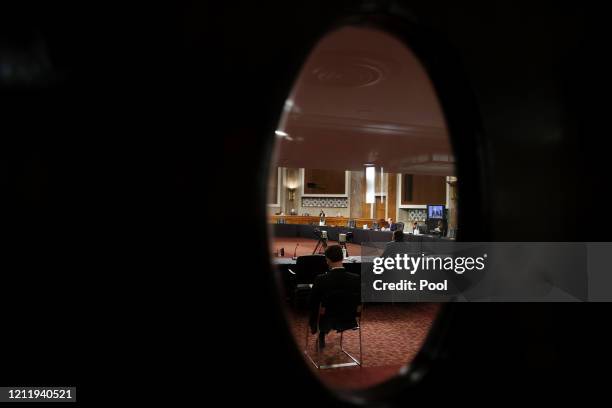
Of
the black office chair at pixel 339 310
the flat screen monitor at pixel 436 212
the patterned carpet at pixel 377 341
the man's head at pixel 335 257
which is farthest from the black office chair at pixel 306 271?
Result: the flat screen monitor at pixel 436 212

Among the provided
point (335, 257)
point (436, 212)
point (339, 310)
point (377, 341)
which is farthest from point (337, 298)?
point (436, 212)

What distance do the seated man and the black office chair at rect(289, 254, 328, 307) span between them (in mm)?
1263

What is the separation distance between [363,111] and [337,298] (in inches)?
77.1

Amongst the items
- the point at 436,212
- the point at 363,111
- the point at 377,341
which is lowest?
the point at 377,341

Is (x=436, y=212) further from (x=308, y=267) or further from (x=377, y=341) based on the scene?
(x=377, y=341)

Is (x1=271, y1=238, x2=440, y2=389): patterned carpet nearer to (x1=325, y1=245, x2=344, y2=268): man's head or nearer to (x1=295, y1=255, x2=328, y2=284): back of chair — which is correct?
(x1=295, y1=255, x2=328, y2=284): back of chair

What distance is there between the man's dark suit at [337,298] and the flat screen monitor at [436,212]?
4836 millimetres

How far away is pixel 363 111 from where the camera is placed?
396 cm

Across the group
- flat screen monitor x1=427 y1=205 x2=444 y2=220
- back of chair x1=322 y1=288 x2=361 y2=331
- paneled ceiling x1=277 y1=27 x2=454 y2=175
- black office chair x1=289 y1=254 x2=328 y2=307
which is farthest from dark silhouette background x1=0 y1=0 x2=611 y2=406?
flat screen monitor x1=427 y1=205 x2=444 y2=220

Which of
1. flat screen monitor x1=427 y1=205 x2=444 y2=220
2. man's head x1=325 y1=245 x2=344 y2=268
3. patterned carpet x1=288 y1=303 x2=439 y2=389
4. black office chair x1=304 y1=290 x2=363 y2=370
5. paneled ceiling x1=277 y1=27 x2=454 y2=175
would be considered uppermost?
paneled ceiling x1=277 y1=27 x2=454 y2=175

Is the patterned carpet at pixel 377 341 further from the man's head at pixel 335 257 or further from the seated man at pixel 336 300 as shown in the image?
the man's head at pixel 335 257

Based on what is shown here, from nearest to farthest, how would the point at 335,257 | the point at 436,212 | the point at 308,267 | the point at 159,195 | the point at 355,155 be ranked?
the point at 159,195
the point at 335,257
the point at 308,267
the point at 355,155
the point at 436,212

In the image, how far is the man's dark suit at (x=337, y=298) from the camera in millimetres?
3215

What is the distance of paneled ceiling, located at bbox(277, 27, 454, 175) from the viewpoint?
2.45m
